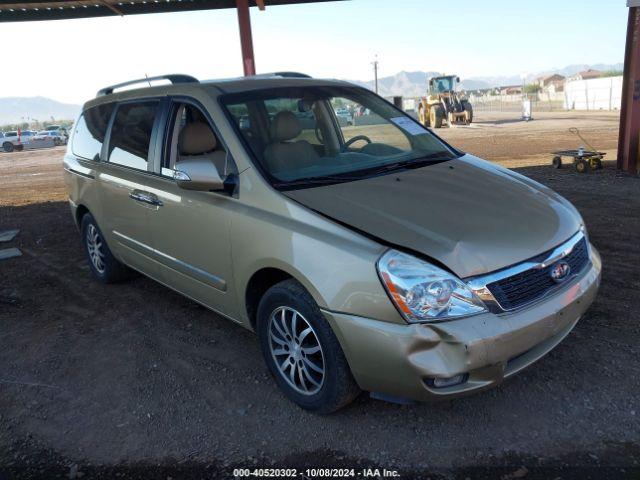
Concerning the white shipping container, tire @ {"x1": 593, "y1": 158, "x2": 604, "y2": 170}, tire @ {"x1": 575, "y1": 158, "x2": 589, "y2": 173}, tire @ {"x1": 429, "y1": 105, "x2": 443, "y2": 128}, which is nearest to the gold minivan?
tire @ {"x1": 575, "y1": 158, "x2": 589, "y2": 173}

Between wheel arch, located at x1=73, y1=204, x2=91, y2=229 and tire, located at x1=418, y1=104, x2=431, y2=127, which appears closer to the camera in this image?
wheel arch, located at x1=73, y1=204, x2=91, y2=229

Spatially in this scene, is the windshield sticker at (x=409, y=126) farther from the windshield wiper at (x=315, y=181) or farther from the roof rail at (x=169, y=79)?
the roof rail at (x=169, y=79)

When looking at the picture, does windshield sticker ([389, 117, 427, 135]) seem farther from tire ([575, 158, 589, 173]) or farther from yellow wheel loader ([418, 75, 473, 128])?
yellow wheel loader ([418, 75, 473, 128])

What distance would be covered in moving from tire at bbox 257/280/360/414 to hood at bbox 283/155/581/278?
0.51 metres

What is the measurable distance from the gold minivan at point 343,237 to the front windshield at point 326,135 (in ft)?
0.05

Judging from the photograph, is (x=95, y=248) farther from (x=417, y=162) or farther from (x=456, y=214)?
(x=456, y=214)

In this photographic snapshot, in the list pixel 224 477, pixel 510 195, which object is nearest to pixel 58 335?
pixel 224 477

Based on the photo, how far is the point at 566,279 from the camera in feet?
8.79

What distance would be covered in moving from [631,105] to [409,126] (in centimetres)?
807

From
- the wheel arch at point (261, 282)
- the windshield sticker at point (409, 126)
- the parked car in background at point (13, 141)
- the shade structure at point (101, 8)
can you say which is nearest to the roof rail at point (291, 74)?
the windshield sticker at point (409, 126)

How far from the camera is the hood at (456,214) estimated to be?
2432 mm

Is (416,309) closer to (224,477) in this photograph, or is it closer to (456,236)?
(456,236)

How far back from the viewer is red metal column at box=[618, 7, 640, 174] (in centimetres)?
949

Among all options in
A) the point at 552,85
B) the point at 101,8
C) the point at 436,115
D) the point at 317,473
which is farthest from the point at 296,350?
the point at 552,85
